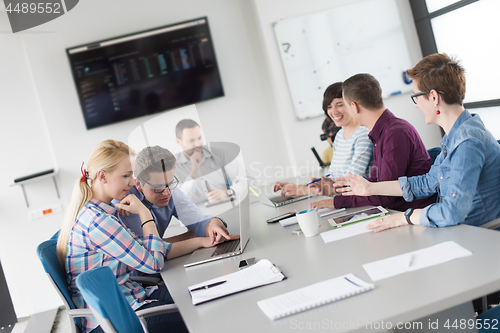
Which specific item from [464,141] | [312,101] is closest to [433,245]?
[464,141]

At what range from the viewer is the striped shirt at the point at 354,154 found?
2.23m

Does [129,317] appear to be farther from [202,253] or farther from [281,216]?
[281,216]

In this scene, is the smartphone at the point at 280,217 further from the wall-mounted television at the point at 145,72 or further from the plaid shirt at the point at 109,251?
the wall-mounted television at the point at 145,72

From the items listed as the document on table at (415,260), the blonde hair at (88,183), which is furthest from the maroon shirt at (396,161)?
the blonde hair at (88,183)

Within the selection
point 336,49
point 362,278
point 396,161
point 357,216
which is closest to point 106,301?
point 362,278

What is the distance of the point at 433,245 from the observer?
121 centimetres

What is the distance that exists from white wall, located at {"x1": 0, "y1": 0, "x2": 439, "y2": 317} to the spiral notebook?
2.61 m

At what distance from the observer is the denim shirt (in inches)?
52.7

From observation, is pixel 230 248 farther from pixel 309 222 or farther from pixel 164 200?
pixel 164 200

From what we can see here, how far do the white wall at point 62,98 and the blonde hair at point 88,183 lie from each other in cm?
183

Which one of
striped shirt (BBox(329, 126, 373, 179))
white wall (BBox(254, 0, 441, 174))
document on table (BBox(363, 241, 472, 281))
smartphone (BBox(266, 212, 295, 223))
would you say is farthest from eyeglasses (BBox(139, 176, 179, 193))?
white wall (BBox(254, 0, 441, 174))

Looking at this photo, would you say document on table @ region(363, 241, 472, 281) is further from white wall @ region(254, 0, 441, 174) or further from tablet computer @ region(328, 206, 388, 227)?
white wall @ region(254, 0, 441, 174)

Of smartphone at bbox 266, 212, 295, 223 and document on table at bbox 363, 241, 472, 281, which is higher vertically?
smartphone at bbox 266, 212, 295, 223

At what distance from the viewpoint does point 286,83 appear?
4098 mm
